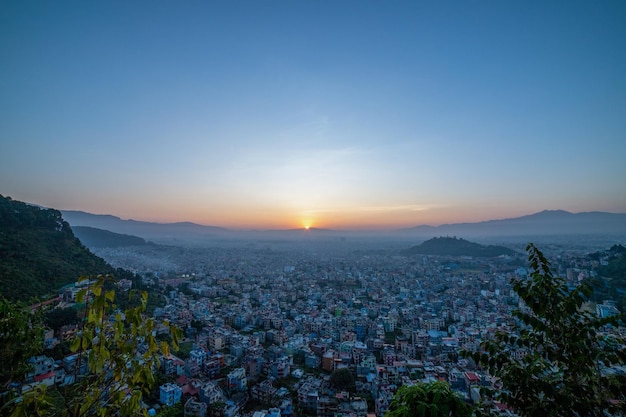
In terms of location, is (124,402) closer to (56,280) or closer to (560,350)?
(560,350)

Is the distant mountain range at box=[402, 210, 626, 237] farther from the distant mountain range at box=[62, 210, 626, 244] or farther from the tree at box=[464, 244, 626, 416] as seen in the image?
the tree at box=[464, 244, 626, 416]

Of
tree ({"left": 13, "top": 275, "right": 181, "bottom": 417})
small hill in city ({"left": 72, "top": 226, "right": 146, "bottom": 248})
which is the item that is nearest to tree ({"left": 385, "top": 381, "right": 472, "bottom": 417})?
tree ({"left": 13, "top": 275, "right": 181, "bottom": 417})

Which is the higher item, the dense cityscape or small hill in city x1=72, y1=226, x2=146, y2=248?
small hill in city x1=72, y1=226, x2=146, y2=248

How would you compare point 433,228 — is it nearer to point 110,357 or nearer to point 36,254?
point 36,254

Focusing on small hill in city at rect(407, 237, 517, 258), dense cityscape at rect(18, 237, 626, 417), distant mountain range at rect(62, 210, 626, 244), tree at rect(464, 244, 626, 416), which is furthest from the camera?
distant mountain range at rect(62, 210, 626, 244)

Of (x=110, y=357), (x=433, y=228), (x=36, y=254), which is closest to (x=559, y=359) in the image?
(x=110, y=357)

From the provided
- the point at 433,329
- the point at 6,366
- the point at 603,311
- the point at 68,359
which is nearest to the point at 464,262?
the point at 433,329

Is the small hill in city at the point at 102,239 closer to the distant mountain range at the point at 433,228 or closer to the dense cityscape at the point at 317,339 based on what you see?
the distant mountain range at the point at 433,228
